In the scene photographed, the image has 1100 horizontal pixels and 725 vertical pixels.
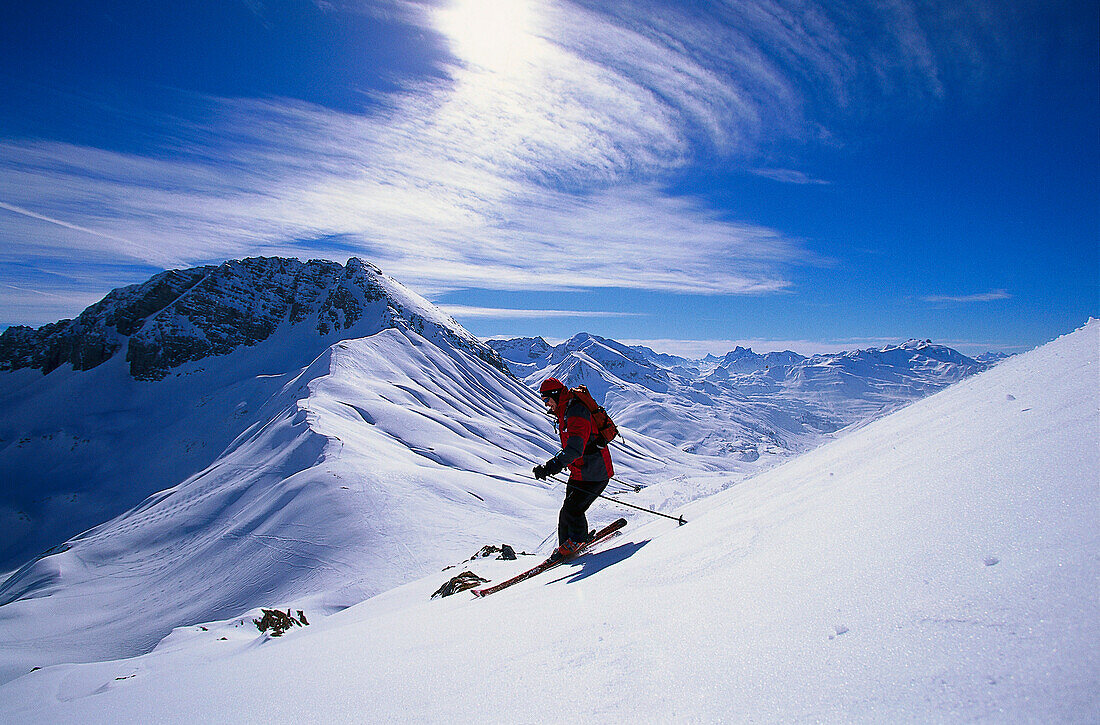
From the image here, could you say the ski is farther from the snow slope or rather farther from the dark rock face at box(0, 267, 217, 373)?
the dark rock face at box(0, 267, 217, 373)

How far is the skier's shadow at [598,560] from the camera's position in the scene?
5858 millimetres

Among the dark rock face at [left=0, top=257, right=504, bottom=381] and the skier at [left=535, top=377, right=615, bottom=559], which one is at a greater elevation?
the dark rock face at [left=0, top=257, right=504, bottom=381]

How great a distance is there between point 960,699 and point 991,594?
1.95 feet

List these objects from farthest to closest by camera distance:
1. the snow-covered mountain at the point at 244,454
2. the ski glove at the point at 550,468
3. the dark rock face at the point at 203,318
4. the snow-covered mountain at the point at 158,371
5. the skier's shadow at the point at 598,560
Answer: the dark rock face at the point at 203,318, the snow-covered mountain at the point at 158,371, the snow-covered mountain at the point at 244,454, the ski glove at the point at 550,468, the skier's shadow at the point at 598,560

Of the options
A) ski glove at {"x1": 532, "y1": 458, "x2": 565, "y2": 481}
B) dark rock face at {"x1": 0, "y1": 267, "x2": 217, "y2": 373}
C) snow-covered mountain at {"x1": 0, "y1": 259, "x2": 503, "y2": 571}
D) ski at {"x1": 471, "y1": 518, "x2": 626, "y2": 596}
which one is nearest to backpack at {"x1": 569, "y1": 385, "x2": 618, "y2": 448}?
ski glove at {"x1": 532, "y1": 458, "x2": 565, "y2": 481}

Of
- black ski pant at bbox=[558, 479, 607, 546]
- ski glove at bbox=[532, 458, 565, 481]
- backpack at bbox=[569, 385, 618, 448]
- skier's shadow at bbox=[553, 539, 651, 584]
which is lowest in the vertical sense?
skier's shadow at bbox=[553, 539, 651, 584]

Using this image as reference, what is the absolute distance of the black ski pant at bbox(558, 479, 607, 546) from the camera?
803cm

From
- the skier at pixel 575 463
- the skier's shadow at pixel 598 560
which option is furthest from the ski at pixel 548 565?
the skier's shadow at pixel 598 560

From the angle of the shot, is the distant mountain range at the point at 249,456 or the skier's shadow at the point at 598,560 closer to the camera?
the skier's shadow at the point at 598,560

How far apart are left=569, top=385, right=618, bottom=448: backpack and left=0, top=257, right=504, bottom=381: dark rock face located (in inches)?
5610

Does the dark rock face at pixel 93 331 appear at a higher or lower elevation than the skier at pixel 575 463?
higher

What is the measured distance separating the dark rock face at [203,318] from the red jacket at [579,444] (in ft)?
468

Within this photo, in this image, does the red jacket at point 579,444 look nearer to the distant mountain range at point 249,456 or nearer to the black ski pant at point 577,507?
the black ski pant at point 577,507

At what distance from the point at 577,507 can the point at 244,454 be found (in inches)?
2599
